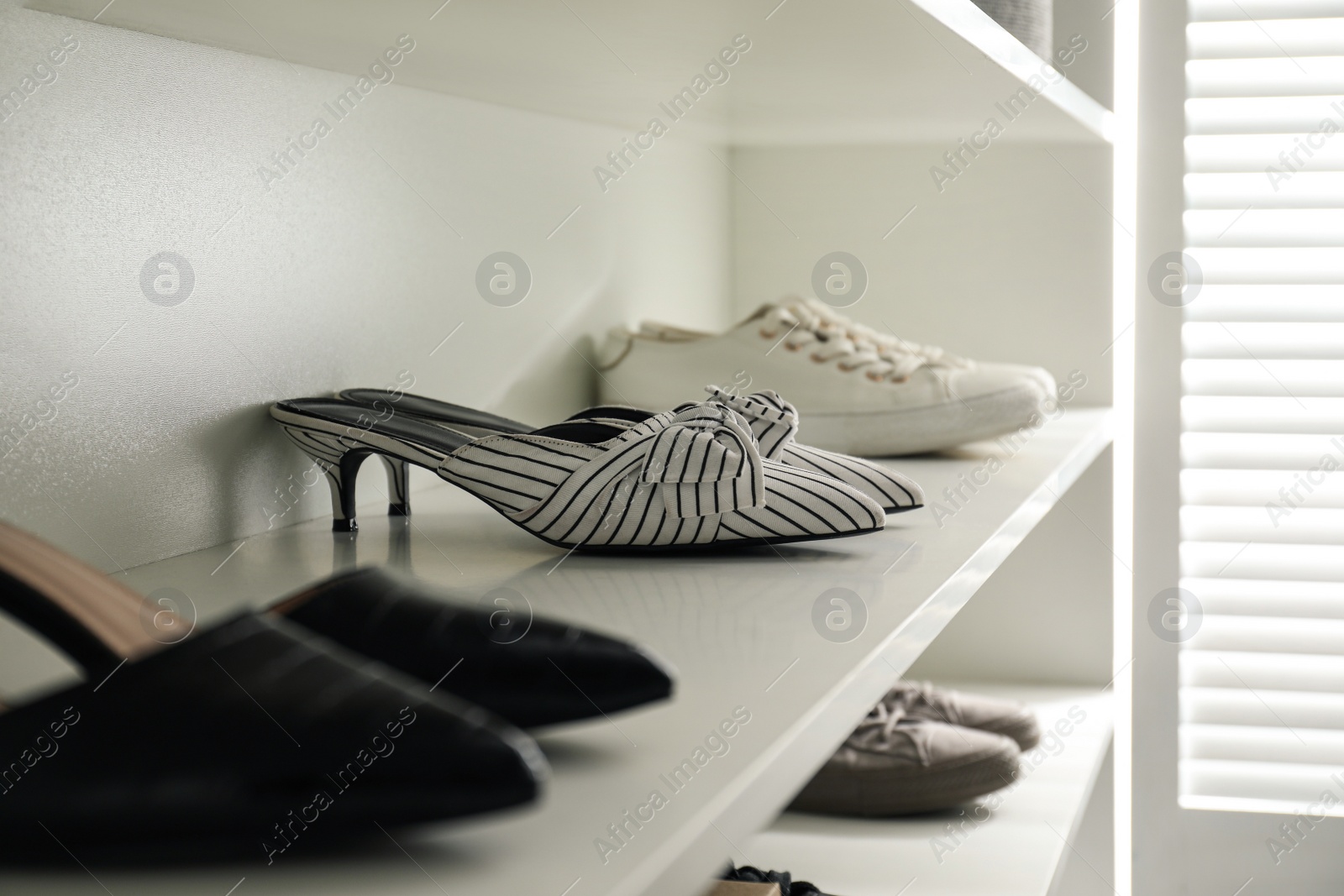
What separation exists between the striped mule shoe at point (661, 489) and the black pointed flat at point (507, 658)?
0.25m

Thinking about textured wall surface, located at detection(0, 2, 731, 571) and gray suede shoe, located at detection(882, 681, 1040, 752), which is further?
gray suede shoe, located at detection(882, 681, 1040, 752)

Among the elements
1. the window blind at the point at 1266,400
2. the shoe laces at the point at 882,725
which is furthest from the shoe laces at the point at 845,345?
the window blind at the point at 1266,400

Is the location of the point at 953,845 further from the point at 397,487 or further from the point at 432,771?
the point at 432,771

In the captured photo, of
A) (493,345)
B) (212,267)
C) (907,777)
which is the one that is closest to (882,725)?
(907,777)

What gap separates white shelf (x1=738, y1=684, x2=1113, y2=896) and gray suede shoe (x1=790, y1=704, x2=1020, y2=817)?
2 centimetres

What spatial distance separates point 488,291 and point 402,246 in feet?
0.40

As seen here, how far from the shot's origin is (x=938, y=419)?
0.93 m

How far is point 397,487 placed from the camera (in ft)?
2.37

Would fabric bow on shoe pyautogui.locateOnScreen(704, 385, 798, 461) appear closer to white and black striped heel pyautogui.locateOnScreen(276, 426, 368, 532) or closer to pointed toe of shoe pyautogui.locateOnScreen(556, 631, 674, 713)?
white and black striped heel pyautogui.locateOnScreen(276, 426, 368, 532)

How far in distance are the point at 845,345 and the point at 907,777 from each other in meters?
0.36

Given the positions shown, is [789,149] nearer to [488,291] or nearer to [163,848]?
[488,291]

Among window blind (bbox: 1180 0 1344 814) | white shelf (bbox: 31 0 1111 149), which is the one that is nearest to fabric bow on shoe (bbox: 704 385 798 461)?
white shelf (bbox: 31 0 1111 149)

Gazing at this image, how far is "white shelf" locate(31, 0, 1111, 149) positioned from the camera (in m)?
0.55

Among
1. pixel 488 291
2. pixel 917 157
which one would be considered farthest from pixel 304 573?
pixel 917 157
